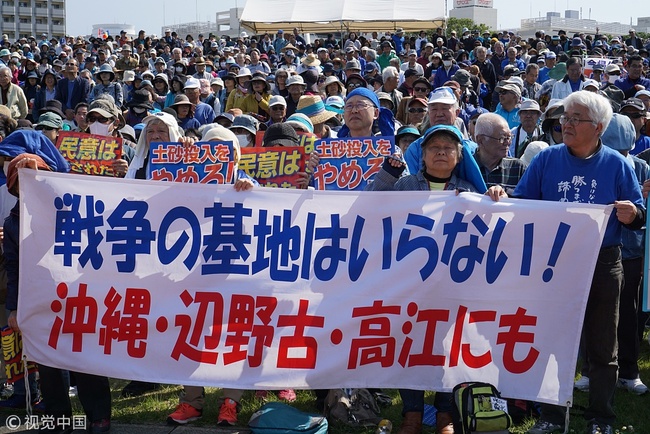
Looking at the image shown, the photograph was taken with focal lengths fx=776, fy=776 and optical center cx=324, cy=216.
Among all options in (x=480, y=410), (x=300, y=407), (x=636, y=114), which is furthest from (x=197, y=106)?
(x=480, y=410)

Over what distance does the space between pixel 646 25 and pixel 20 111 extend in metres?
87.3

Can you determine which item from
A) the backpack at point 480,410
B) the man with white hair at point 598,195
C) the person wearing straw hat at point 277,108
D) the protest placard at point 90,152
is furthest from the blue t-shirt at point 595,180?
the person wearing straw hat at point 277,108

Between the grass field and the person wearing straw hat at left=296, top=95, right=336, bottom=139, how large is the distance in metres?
3.05

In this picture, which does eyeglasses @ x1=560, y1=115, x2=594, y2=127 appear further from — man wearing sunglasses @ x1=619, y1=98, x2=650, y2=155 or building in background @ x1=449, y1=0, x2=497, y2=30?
building in background @ x1=449, y1=0, x2=497, y2=30

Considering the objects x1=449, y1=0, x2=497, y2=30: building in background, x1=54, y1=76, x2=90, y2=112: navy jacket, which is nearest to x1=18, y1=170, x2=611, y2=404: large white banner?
x1=54, y1=76, x2=90, y2=112: navy jacket

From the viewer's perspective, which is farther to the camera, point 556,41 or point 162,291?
point 556,41

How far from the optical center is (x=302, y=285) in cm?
463

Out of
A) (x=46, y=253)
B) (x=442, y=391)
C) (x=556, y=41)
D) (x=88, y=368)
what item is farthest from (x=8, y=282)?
(x=556, y=41)

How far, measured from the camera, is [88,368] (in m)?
4.72

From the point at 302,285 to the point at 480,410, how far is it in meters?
1.24

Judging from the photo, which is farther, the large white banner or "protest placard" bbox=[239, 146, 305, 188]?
"protest placard" bbox=[239, 146, 305, 188]

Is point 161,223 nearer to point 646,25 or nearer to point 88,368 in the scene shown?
point 88,368

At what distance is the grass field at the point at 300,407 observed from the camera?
194 inches

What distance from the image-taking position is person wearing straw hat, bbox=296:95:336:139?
7695 mm
